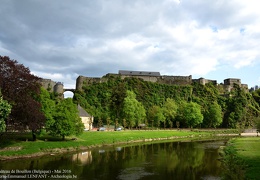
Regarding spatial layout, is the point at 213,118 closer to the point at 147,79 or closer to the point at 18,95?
the point at 147,79

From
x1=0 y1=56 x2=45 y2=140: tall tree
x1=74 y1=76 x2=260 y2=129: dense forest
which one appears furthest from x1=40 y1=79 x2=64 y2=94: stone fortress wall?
x1=0 y1=56 x2=45 y2=140: tall tree

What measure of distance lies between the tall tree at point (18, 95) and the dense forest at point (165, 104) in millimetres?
47071

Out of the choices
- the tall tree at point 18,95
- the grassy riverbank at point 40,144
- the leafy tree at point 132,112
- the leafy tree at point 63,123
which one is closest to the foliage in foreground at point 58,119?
the leafy tree at point 63,123

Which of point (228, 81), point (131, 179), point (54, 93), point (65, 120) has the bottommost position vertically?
point (131, 179)

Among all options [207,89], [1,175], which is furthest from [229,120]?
[1,175]

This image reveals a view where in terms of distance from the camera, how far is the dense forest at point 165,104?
85.9 m

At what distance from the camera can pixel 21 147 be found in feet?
113

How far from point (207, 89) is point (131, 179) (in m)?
118

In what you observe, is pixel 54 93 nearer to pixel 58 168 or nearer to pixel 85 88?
pixel 85 88

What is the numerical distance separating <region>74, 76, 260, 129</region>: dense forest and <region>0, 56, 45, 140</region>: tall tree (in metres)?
47.1

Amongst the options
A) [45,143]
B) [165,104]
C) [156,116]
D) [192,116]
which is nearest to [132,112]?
[156,116]

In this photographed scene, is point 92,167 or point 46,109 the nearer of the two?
point 92,167

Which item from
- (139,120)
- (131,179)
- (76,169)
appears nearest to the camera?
(131,179)

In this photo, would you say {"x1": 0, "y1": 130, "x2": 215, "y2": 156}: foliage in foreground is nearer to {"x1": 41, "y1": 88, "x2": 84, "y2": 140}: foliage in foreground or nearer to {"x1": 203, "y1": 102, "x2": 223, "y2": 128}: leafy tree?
{"x1": 41, "y1": 88, "x2": 84, "y2": 140}: foliage in foreground
